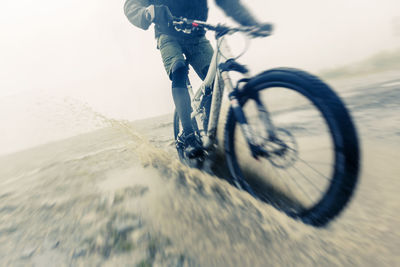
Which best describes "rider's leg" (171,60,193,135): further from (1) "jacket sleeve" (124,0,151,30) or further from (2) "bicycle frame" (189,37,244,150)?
(1) "jacket sleeve" (124,0,151,30)

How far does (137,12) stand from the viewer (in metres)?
1.77

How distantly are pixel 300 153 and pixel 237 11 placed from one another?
1302 millimetres

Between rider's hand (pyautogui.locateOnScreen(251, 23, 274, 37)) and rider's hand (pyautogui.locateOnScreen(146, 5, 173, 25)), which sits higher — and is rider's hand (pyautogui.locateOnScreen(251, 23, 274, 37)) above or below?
below

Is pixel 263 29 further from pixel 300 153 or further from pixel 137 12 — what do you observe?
pixel 137 12

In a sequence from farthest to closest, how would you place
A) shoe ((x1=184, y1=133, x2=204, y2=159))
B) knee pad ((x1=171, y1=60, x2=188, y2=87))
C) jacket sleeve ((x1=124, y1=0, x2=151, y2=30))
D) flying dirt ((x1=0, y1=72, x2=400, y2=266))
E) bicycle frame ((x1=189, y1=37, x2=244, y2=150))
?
knee pad ((x1=171, y1=60, x2=188, y2=87)) < shoe ((x1=184, y1=133, x2=204, y2=159)) < jacket sleeve ((x1=124, y1=0, x2=151, y2=30)) < bicycle frame ((x1=189, y1=37, x2=244, y2=150)) < flying dirt ((x1=0, y1=72, x2=400, y2=266))

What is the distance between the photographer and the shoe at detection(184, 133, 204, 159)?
1.84m

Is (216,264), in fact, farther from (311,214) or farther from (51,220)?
(51,220)

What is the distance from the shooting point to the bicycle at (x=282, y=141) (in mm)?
901

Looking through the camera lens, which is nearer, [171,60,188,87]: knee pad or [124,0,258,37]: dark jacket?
[124,0,258,37]: dark jacket

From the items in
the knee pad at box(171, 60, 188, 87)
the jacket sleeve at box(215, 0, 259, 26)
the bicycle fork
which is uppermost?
the jacket sleeve at box(215, 0, 259, 26)

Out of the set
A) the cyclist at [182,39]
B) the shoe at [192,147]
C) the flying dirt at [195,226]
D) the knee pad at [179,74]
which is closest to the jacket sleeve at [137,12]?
the cyclist at [182,39]

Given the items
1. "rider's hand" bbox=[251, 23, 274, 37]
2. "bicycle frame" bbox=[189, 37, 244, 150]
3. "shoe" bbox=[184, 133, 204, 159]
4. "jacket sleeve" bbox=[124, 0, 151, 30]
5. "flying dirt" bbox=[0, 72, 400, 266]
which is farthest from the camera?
"shoe" bbox=[184, 133, 204, 159]

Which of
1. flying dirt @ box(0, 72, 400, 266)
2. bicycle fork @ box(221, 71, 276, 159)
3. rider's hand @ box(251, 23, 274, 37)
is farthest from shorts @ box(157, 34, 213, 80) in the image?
flying dirt @ box(0, 72, 400, 266)

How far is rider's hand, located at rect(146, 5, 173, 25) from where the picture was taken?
159cm
